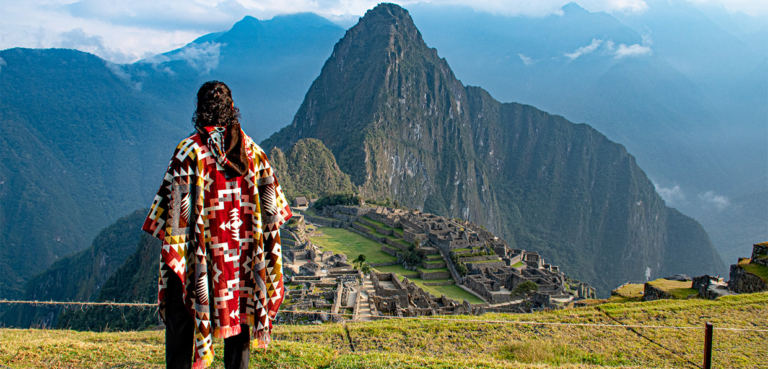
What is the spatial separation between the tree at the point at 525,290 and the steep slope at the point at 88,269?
48.3m

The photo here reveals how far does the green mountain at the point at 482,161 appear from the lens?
364ft

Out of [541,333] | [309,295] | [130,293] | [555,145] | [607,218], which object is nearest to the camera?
[541,333]

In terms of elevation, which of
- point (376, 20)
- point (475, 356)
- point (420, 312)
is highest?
point (376, 20)

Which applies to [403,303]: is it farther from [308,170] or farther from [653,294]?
[308,170]

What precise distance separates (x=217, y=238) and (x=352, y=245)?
111 ft

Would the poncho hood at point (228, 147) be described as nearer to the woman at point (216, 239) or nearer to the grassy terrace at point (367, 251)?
the woman at point (216, 239)

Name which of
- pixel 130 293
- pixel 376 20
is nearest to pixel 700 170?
pixel 376 20

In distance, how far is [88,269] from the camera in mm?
57375

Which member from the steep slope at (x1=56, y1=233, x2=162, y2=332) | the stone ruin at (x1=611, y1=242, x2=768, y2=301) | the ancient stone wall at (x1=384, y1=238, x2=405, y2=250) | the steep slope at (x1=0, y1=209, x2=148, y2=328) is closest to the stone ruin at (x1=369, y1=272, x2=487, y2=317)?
the stone ruin at (x1=611, y1=242, x2=768, y2=301)

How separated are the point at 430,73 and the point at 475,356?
132m

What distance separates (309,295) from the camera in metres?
13.3

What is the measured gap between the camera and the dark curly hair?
10.1 feet

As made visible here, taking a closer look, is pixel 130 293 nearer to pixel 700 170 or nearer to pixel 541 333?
pixel 541 333

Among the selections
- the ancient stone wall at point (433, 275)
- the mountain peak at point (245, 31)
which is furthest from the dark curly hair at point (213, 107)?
the mountain peak at point (245, 31)
